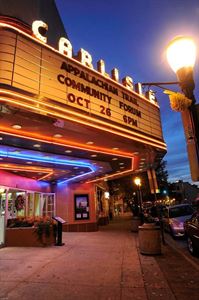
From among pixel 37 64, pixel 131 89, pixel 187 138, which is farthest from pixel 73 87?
pixel 187 138

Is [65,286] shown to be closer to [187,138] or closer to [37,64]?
[187,138]

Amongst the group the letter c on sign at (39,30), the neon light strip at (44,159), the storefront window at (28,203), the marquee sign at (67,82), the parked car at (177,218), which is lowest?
the parked car at (177,218)

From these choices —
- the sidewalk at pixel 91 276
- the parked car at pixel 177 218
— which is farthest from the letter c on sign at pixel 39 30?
the parked car at pixel 177 218

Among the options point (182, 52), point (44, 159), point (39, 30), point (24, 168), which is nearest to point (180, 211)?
point (44, 159)

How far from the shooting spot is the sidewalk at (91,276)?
18.2ft

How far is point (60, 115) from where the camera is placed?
282 inches

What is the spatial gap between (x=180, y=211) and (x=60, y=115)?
11404 mm

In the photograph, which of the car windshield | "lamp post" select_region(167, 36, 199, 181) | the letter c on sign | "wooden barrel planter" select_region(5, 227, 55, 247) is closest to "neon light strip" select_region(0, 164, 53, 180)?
"wooden barrel planter" select_region(5, 227, 55, 247)

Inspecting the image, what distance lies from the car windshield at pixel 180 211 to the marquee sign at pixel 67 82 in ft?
22.5

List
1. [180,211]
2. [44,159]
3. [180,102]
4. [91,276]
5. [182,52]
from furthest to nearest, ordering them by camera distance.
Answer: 1. [180,211]
2. [44,159]
3. [91,276]
4. [180,102]
5. [182,52]

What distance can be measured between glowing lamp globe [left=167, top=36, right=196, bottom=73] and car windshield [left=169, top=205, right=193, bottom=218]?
13.0 m

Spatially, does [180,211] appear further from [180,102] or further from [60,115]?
[180,102]

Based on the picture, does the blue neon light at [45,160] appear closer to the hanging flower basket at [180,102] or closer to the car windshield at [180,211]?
the car windshield at [180,211]

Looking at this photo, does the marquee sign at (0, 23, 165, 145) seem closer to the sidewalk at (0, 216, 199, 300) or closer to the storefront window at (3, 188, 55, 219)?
the sidewalk at (0, 216, 199, 300)
